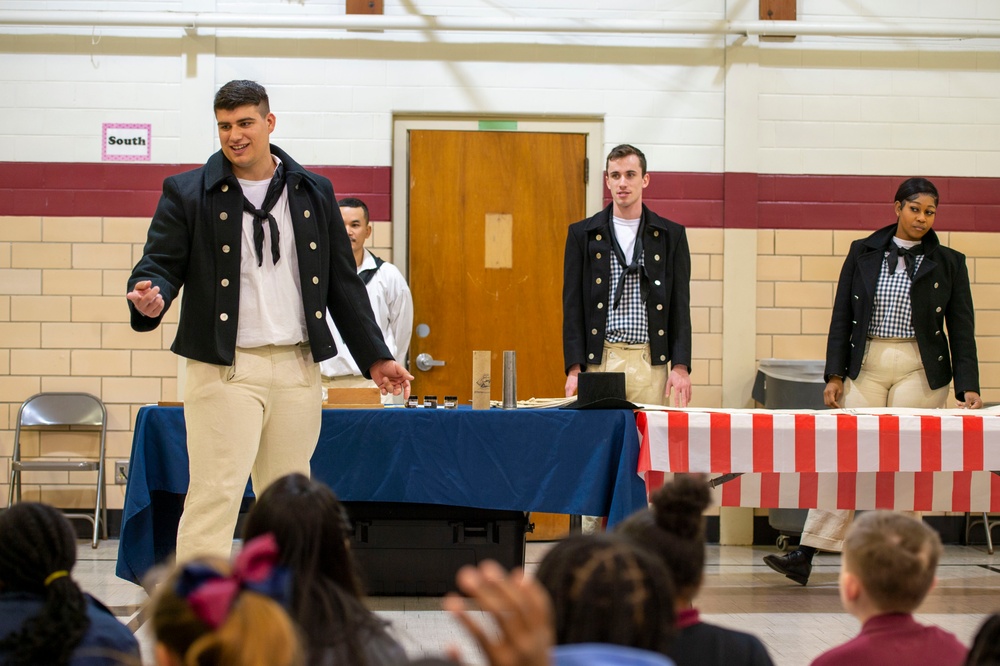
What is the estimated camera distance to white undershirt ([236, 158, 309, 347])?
3059 mm

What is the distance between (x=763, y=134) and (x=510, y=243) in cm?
158

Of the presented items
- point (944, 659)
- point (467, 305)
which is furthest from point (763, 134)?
point (944, 659)

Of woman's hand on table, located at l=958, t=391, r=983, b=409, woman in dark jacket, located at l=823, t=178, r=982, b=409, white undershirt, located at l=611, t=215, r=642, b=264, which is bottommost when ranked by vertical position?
woman's hand on table, located at l=958, t=391, r=983, b=409

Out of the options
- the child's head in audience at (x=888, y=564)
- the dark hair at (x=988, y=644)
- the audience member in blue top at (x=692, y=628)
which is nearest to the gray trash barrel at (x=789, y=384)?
the child's head in audience at (x=888, y=564)

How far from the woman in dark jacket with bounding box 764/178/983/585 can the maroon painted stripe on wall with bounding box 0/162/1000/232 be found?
1.13 meters

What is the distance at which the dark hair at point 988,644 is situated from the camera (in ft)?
4.81

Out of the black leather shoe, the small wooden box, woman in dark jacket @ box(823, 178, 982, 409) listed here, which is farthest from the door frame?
the black leather shoe

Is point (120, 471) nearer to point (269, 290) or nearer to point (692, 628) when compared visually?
point (269, 290)

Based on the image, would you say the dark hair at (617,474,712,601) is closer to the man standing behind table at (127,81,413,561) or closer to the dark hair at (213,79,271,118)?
the man standing behind table at (127,81,413,561)

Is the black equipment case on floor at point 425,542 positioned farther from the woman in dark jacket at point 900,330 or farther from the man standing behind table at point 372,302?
the woman in dark jacket at point 900,330

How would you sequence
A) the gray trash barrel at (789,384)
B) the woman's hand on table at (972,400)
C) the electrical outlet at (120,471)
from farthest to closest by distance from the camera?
the electrical outlet at (120,471)
the gray trash barrel at (789,384)
the woman's hand on table at (972,400)

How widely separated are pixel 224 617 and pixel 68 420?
497 centimetres

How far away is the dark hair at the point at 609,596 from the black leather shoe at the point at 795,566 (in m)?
3.58

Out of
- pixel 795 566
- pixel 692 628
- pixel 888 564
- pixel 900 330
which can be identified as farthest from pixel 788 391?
pixel 692 628
